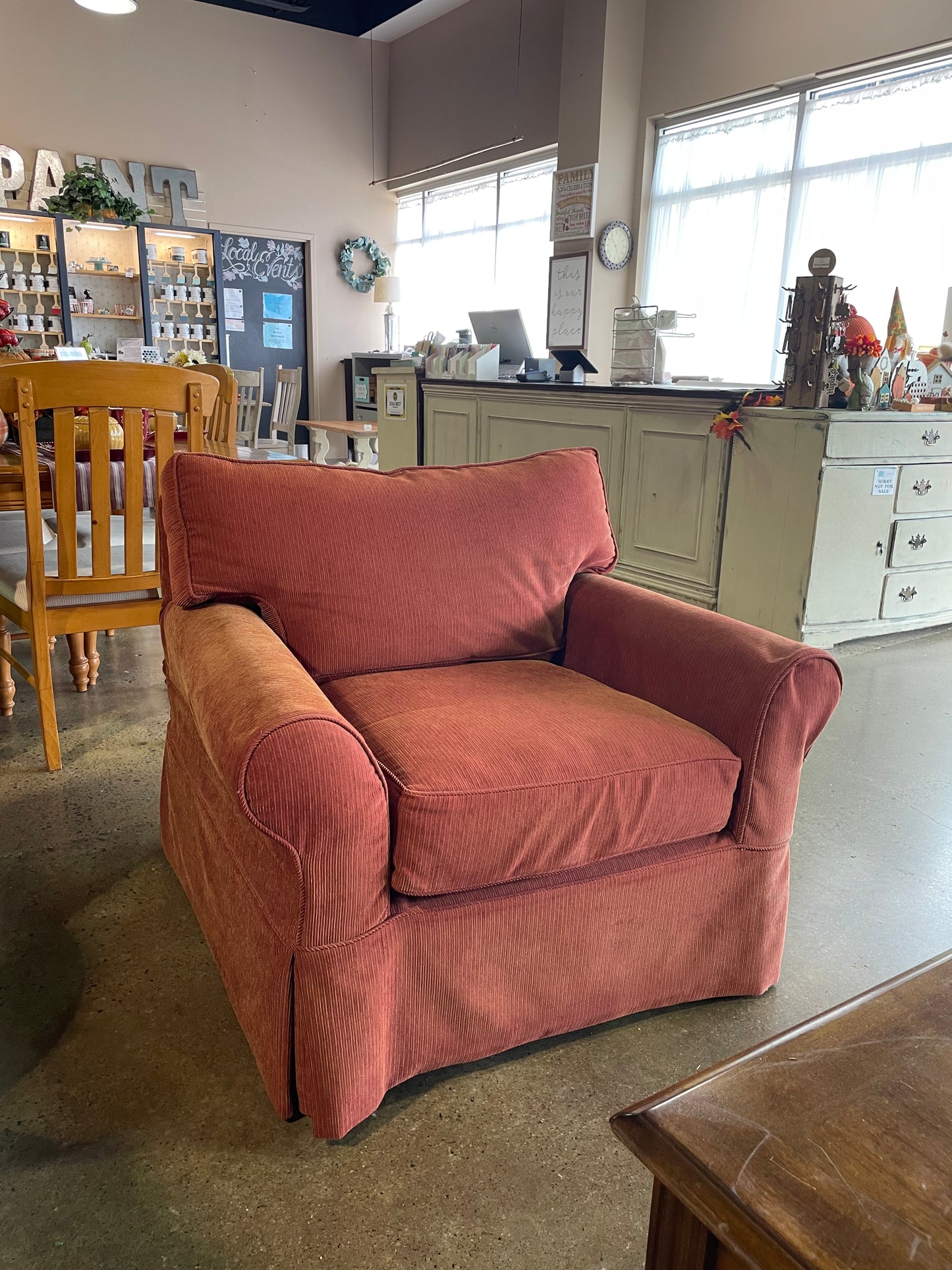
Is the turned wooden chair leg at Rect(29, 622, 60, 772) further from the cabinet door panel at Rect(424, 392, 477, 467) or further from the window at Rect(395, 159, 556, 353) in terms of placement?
the window at Rect(395, 159, 556, 353)

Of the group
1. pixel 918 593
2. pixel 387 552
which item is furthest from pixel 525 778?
pixel 918 593

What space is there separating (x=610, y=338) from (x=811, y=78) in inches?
77.1

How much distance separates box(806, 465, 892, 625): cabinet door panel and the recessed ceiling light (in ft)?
16.1

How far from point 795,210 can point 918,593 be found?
2.96 metres

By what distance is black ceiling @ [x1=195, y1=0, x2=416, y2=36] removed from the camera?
7625mm

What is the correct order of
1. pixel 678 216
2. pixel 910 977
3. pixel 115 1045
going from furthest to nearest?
pixel 678 216
pixel 115 1045
pixel 910 977

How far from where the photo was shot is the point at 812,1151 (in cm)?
66

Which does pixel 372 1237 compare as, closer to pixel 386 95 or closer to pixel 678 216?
pixel 678 216

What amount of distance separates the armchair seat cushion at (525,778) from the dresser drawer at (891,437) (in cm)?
207

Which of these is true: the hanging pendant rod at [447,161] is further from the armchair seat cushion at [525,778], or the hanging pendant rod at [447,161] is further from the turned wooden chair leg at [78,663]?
the armchair seat cushion at [525,778]

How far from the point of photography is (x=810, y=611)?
10.9 ft

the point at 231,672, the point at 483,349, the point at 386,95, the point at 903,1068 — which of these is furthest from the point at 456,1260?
the point at 386,95

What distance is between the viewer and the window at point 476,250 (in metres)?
7.36

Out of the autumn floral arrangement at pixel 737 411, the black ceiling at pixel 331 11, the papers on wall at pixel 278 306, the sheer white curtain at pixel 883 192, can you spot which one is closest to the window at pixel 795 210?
the sheer white curtain at pixel 883 192
